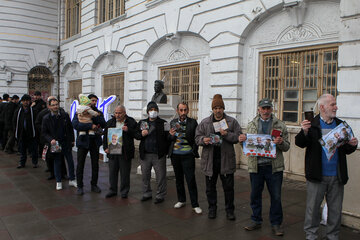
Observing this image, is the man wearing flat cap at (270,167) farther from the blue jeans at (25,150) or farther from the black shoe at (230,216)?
the blue jeans at (25,150)

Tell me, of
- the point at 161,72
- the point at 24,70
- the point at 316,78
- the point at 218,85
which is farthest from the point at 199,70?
the point at 24,70

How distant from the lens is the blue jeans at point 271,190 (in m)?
4.23

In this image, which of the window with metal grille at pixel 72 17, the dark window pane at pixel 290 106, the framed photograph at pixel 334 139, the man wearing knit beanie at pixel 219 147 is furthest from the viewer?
the window with metal grille at pixel 72 17

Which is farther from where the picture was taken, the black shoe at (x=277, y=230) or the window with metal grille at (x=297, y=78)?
the window with metal grille at (x=297, y=78)

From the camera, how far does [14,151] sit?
11.6 m

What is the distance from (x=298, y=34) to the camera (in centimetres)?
761

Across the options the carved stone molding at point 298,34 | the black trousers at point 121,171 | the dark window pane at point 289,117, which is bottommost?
the black trousers at point 121,171

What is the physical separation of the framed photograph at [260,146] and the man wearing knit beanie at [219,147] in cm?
34

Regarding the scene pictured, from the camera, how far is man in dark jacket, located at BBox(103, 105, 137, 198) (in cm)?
594

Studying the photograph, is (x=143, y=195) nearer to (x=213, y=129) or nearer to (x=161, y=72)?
(x=213, y=129)

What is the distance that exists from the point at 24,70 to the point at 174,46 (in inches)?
481

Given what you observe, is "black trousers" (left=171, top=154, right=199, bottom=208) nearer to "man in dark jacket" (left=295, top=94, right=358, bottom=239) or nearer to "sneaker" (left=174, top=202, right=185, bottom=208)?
"sneaker" (left=174, top=202, right=185, bottom=208)

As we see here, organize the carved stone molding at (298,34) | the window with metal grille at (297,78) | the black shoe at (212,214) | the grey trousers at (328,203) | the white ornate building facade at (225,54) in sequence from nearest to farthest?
1. the grey trousers at (328,203)
2. the black shoe at (212,214)
3. the white ornate building facade at (225,54)
4. the window with metal grille at (297,78)
5. the carved stone molding at (298,34)

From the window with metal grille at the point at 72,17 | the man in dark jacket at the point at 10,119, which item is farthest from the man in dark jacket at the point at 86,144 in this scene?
the window with metal grille at the point at 72,17
